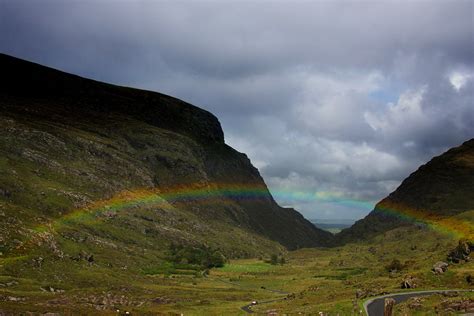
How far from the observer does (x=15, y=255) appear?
461 ft

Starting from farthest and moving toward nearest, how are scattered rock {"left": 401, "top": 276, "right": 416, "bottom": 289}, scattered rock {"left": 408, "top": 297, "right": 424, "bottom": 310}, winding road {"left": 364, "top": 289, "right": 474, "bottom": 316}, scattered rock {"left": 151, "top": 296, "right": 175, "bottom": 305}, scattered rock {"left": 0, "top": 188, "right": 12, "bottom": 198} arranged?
scattered rock {"left": 0, "top": 188, "right": 12, "bottom": 198} < scattered rock {"left": 151, "top": 296, "right": 175, "bottom": 305} < scattered rock {"left": 401, "top": 276, "right": 416, "bottom": 289} < winding road {"left": 364, "top": 289, "right": 474, "bottom": 316} < scattered rock {"left": 408, "top": 297, "right": 424, "bottom": 310}

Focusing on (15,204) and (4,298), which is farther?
(15,204)

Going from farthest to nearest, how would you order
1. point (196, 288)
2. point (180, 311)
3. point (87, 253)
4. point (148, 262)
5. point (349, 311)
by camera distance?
point (148, 262) → point (87, 253) → point (196, 288) → point (180, 311) → point (349, 311)

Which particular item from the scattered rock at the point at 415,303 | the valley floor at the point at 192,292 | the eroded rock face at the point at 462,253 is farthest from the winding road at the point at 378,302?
the eroded rock face at the point at 462,253

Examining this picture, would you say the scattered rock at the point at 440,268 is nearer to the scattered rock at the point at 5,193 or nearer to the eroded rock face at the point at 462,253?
the eroded rock face at the point at 462,253

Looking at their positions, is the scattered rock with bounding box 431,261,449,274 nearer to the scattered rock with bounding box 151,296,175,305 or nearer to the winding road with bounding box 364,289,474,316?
the winding road with bounding box 364,289,474,316

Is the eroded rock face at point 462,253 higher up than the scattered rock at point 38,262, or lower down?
higher up

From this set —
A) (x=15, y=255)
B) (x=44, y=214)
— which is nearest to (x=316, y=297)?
(x=15, y=255)

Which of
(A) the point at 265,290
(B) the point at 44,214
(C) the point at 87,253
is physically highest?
(B) the point at 44,214

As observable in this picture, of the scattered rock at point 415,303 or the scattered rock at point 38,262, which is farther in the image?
the scattered rock at point 38,262

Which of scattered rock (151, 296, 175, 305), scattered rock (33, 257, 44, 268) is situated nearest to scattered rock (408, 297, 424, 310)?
scattered rock (151, 296, 175, 305)

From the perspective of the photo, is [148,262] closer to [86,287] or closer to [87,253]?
[87,253]

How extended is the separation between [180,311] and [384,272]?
5944 cm

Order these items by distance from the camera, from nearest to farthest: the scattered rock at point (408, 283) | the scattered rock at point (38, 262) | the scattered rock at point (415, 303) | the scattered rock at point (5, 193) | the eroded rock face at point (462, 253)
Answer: the scattered rock at point (415, 303) < the scattered rock at point (408, 283) < the eroded rock face at point (462, 253) < the scattered rock at point (38, 262) < the scattered rock at point (5, 193)
